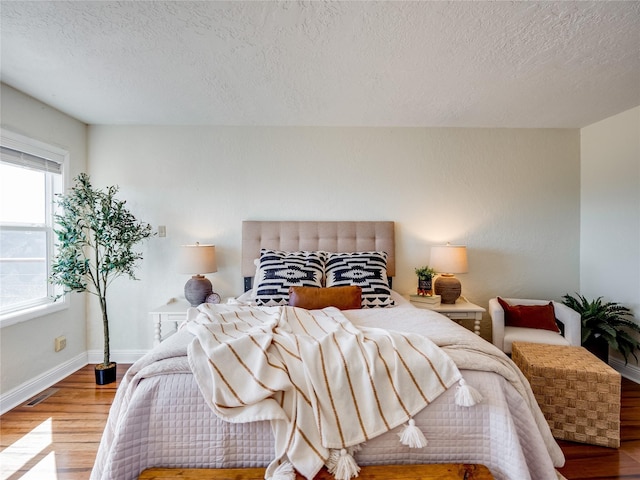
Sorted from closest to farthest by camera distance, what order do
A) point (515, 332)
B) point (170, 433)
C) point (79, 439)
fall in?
point (170, 433)
point (79, 439)
point (515, 332)

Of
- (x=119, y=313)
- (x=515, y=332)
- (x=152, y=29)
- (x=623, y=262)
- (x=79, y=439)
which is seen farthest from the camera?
(x=119, y=313)

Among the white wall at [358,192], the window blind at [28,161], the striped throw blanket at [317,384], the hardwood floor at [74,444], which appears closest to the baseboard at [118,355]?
the white wall at [358,192]

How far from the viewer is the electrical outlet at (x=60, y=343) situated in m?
2.65

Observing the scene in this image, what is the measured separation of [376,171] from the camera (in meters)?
3.09

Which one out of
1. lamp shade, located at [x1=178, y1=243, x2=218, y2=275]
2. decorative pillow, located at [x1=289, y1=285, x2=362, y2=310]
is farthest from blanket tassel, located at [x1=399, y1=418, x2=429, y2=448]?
lamp shade, located at [x1=178, y1=243, x2=218, y2=275]

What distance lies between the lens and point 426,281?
2.85 m

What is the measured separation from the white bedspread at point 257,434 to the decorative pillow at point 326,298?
972mm

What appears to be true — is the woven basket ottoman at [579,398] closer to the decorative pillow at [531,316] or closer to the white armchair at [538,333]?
the white armchair at [538,333]

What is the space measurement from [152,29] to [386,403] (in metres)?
2.19

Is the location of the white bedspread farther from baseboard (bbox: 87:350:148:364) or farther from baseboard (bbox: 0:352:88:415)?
baseboard (bbox: 87:350:148:364)

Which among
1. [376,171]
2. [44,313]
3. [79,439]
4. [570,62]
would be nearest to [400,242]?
[376,171]

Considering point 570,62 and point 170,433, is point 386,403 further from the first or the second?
point 570,62

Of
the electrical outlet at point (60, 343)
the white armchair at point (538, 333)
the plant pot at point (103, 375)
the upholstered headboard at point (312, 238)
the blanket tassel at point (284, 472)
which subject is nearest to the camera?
the blanket tassel at point (284, 472)

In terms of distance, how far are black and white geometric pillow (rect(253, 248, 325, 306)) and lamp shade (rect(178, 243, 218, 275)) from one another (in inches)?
21.2
